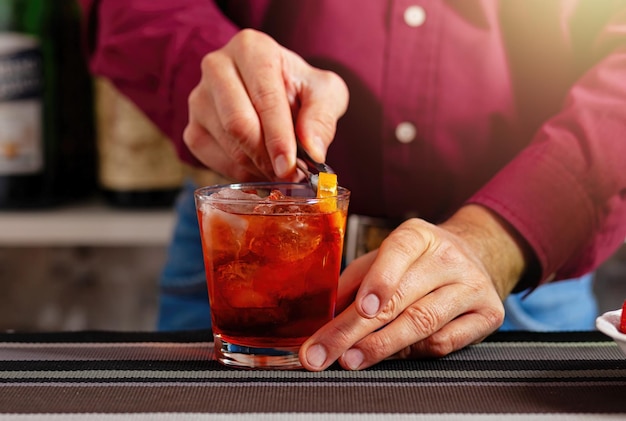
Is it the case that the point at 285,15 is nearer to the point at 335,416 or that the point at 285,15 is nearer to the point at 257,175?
the point at 257,175

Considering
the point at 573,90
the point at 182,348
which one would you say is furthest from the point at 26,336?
the point at 573,90

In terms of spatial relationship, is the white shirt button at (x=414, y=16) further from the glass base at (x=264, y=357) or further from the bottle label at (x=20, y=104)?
the bottle label at (x=20, y=104)

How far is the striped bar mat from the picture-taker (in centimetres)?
61

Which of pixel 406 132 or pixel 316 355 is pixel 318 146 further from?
pixel 406 132

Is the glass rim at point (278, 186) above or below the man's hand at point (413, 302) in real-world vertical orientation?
above

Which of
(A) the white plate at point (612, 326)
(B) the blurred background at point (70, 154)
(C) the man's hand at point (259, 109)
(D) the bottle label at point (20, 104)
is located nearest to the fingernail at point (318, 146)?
(C) the man's hand at point (259, 109)

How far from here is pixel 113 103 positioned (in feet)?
4.97

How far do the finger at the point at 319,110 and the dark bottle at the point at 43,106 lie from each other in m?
0.77

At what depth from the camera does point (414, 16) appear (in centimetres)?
114

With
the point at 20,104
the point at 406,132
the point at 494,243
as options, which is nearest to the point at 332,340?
the point at 494,243

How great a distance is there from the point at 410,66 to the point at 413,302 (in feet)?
1.59

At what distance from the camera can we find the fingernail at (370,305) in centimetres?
69

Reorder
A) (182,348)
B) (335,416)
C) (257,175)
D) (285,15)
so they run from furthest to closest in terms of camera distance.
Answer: (285,15) < (257,175) < (182,348) < (335,416)

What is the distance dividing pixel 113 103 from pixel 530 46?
2.40ft
